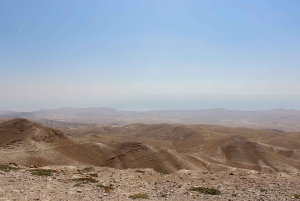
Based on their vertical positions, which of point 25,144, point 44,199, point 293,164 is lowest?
point 293,164

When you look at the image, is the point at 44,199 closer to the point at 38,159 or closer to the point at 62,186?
the point at 62,186

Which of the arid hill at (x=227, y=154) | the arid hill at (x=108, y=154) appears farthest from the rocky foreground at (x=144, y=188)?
the arid hill at (x=227, y=154)

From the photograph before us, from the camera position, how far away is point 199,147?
93000 mm

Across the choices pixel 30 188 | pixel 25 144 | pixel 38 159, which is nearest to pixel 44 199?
pixel 30 188

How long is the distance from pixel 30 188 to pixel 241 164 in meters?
67.1

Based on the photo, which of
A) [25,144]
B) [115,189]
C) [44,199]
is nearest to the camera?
[44,199]

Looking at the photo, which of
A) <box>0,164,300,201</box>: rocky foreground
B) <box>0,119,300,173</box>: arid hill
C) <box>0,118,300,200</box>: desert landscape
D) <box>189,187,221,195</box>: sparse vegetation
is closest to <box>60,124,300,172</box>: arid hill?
<box>0,119,300,173</box>: arid hill

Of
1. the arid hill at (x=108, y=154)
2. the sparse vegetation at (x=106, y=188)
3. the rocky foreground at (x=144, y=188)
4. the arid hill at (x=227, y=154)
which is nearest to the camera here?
the rocky foreground at (x=144, y=188)

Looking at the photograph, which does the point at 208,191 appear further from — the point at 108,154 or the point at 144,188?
the point at 108,154

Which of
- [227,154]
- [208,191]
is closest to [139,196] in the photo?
[208,191]

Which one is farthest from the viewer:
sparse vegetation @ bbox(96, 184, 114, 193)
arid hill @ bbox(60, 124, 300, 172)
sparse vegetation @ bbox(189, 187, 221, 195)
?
arid hill @ bbox(60, 124, 300, 172)

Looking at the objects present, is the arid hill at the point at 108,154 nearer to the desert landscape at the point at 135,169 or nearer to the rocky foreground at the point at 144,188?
the desert landscape at the point at 135,169

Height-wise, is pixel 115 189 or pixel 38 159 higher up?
pixel 115 189

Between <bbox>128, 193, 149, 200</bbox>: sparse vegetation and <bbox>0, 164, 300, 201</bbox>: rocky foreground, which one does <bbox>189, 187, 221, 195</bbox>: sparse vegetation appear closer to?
<bbox>0, 164, 300, 201</bbox>: rocky foreground
